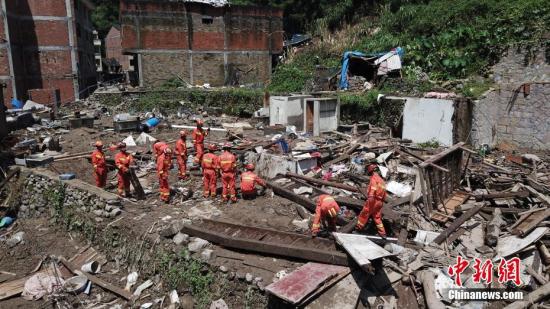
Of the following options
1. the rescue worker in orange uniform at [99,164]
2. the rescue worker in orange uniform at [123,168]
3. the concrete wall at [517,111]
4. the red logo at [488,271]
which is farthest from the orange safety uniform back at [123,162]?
the concrete wall at [517,111]

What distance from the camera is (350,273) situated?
6395 mm

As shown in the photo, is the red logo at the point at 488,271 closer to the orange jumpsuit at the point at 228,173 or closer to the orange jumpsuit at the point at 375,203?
the orange jumpsuit at the point at 375,203

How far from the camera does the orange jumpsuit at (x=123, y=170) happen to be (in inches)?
392

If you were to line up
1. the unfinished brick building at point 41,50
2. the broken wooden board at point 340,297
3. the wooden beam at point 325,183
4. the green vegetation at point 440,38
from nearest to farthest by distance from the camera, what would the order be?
1. the broken wooden board at point 340,297
2. the wooden beam at point 325,183
3. the green vegetation at point 440,38
4. the unfinished brick building at point 41,50

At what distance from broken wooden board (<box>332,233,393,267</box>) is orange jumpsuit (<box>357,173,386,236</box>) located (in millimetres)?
847

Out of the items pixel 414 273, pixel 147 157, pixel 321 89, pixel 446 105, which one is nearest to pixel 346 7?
pixel 321 89

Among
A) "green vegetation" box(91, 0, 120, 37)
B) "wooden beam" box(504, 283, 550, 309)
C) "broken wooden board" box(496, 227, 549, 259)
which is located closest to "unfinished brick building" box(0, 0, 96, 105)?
"broken wooden board" box(496, 227, 549, 259)

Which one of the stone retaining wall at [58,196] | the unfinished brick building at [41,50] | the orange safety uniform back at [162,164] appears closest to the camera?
the stone retaining wall at [58,196]

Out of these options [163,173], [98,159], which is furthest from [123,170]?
[163,173]

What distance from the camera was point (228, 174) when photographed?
31.9 ft

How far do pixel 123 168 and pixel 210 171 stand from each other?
2.19 m

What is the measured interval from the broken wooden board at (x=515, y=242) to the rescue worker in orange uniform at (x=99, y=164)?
921 centimetres

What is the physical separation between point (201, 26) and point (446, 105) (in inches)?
794

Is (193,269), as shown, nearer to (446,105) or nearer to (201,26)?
(446,105)
